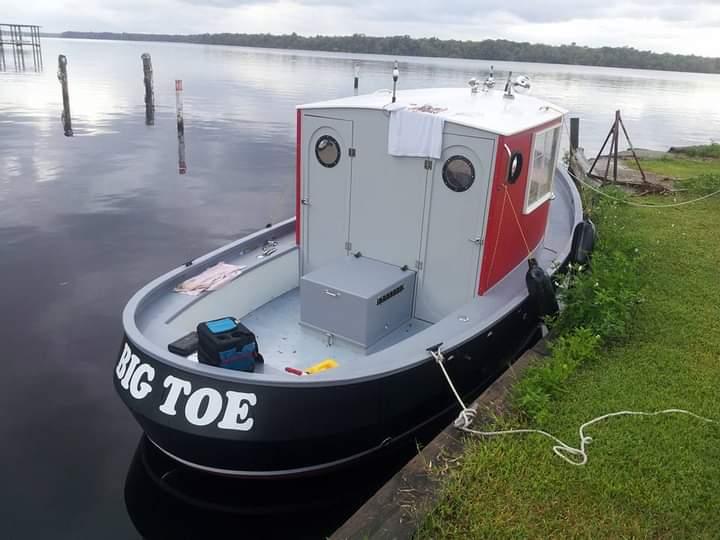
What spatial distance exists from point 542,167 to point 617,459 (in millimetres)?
3292

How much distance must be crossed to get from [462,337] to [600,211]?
19.5 ft

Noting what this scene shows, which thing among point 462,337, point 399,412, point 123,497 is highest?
point 462,337

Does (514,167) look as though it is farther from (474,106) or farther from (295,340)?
(295,340)

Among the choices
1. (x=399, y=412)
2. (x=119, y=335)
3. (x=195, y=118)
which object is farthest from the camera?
(x=195, y=118)

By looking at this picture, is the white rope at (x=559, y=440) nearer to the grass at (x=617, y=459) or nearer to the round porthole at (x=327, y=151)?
the grass at (x=617, y=459)

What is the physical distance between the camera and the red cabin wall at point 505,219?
531 centimetres

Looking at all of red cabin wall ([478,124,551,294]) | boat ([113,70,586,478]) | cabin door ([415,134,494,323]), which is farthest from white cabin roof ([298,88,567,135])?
cabin door ([415,134,494,323])

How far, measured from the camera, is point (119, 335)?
7.89 m

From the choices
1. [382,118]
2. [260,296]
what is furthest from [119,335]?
[382,118]

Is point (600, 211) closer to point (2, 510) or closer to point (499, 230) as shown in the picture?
point (499, 230)

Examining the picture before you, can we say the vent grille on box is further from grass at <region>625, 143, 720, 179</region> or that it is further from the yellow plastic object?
grass at <region>625, 143, 720, 179</region>

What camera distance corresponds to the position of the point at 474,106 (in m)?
6.25

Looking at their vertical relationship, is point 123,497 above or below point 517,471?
below

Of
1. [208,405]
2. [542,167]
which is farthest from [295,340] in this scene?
[542,167]
